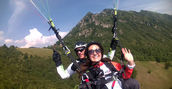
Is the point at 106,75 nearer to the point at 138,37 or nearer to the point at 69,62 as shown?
the point at 69,62

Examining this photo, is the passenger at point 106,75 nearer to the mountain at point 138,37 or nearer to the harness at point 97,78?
the harness at point 97,78

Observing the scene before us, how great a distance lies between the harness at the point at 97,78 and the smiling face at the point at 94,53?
0.74ft

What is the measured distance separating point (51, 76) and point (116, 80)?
88.3 meters

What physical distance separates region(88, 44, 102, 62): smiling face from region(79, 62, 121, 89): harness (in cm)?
23

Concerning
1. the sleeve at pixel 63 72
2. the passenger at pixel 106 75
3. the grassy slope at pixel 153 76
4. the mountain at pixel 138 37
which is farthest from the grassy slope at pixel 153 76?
the passenger at pixel 106 75

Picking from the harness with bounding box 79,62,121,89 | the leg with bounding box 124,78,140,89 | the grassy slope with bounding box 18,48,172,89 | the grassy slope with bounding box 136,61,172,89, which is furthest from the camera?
the grassy slope with bounding box 18,48,172,89

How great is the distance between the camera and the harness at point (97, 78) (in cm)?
252

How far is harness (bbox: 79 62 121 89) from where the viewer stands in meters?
2.52

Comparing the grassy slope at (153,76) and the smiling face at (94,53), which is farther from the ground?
the smiling face at (94,53)

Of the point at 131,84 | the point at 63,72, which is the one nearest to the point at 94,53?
the point at 131,84

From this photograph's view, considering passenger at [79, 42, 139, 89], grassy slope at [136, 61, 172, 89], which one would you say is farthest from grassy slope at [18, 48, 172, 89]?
passenger at [79, 42, 139, 89]

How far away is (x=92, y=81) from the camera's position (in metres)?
2.59

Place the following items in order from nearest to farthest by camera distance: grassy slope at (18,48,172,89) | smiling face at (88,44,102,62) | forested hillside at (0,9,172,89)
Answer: smiling face at (88,44,102,62) → forested hillside at (0,9,172,89) → grassy slope at (18,48,172,89)

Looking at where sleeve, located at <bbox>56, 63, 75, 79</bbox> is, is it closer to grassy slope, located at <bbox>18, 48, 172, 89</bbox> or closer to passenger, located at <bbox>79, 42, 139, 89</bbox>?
passenger, located at <bbox>79, 42, 139, 89</bbox>
